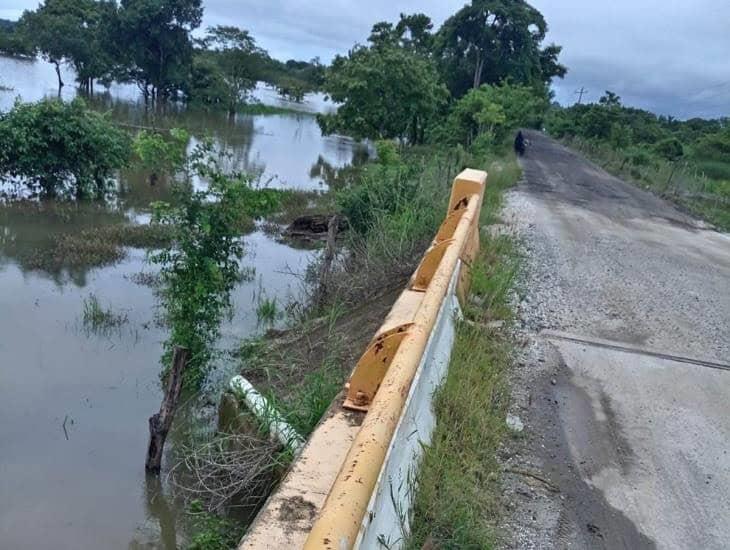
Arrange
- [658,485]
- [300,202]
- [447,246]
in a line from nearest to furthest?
[658,485]
[447,246]
[300,202]

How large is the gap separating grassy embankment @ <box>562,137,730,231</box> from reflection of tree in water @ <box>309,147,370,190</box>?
430 inches

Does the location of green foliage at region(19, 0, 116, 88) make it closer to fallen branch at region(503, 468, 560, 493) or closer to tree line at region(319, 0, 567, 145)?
tree line at region(319, 0, 567, 145)

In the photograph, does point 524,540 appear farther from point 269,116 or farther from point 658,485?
point 269,116

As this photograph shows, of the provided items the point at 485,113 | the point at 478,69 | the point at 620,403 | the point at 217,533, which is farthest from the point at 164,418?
the point at 478,69

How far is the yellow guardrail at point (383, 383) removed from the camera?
1.66 meters

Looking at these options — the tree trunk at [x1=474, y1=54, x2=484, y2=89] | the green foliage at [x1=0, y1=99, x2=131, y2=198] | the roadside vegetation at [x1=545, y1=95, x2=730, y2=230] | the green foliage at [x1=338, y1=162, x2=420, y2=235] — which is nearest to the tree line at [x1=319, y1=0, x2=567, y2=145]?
the tree trunk at [x1=474, y1=54, x2=484, y2=89]

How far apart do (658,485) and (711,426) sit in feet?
3.40

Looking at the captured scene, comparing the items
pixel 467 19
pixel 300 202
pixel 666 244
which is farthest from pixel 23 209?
pixel 467 19

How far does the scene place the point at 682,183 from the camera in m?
20.9

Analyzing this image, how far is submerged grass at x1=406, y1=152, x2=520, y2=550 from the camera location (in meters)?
2.64

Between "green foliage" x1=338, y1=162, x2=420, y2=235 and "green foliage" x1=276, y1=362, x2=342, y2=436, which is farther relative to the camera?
"green foliage" x1=338, y1=162, x2=420, y2=235

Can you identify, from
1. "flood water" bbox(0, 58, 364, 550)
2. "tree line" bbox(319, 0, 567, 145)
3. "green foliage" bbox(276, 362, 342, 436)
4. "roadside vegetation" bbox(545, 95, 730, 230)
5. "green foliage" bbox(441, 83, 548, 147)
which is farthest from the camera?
"tree line" bbox(319, 0, 567, 145)

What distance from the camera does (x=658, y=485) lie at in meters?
3.35

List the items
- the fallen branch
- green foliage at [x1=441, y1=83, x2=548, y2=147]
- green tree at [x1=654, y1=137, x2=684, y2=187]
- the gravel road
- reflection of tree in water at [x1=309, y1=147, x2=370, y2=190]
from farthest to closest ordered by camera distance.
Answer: green tree at [x1=654, y1=137, x2=684, y2=187]
green foliage at [x1=441, y1=83, x2=548, y2=147]
reflection of tree in water at [x1=309, y1=147, x2=370, y2=190]
the fallen branch
the gravel road
